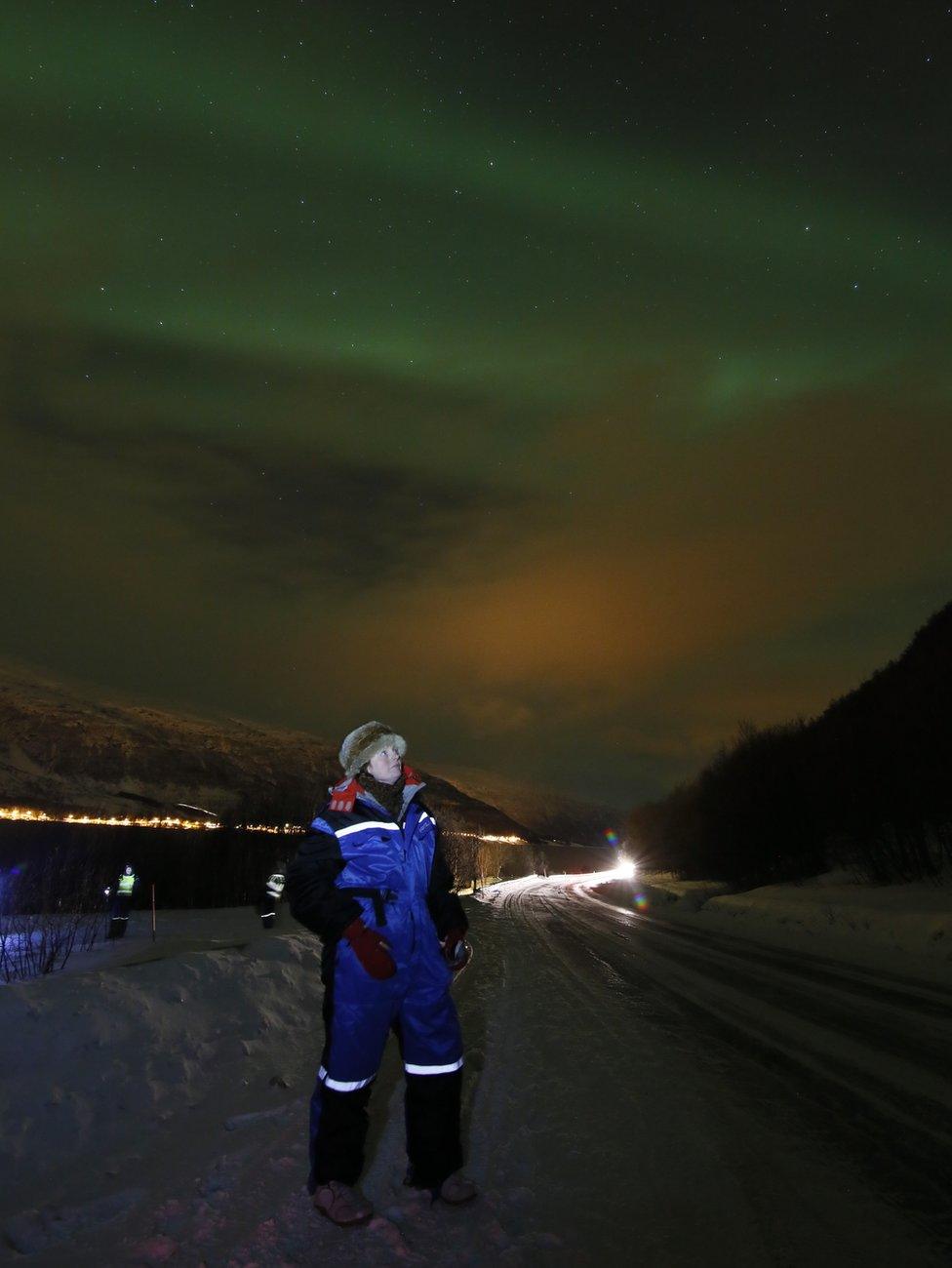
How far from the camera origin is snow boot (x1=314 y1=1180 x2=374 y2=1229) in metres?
2.83

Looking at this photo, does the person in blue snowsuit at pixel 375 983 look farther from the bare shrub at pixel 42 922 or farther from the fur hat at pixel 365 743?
the bare shrub at pixel 42 922

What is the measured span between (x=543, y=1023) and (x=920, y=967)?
6.93 m

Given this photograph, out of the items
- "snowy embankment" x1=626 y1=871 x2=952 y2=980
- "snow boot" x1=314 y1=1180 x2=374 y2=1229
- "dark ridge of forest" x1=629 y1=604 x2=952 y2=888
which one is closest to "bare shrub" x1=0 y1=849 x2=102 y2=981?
"snow boot" x1=314 y1=1180 x2=374 y2=1229

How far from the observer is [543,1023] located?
259 inches

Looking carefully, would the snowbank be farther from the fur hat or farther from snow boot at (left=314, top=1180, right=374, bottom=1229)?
the fur hat

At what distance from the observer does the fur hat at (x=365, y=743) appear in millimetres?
3527

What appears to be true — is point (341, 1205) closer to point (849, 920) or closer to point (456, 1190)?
point (456, 1190)

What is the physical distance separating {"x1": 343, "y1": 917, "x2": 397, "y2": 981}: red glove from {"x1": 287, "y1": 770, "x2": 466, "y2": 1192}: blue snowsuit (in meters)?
0.04

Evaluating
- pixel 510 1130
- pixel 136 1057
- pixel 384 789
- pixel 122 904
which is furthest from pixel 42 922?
pixel 384 789

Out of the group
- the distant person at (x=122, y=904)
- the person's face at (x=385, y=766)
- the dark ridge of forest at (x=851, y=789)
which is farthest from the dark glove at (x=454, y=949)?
the dark ridge of forest at (x=851, y=789)

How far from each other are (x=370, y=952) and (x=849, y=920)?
52.6ft

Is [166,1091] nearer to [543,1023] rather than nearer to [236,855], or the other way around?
[543,1023]

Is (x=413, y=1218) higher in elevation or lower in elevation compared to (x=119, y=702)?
lower

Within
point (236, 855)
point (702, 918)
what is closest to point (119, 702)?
point (236, 855)
